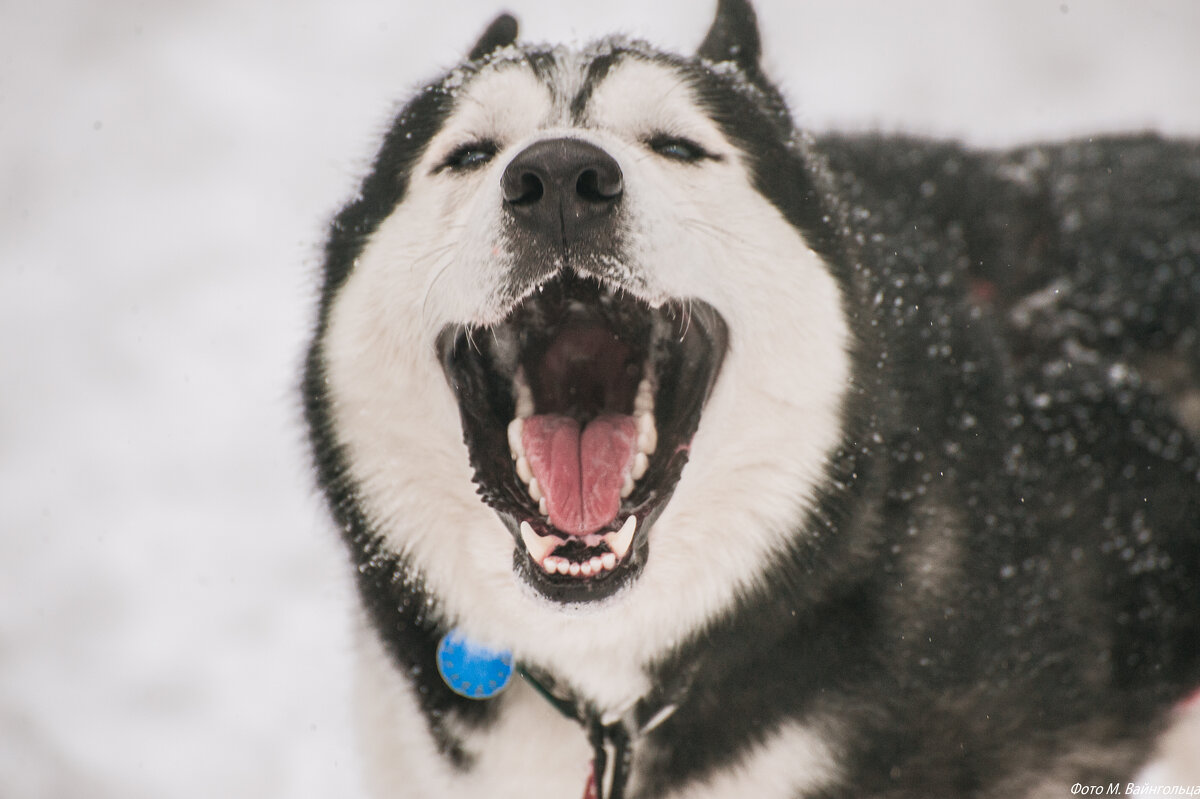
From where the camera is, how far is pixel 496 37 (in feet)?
6.63

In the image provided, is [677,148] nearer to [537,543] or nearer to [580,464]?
[580,464]

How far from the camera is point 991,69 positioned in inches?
165

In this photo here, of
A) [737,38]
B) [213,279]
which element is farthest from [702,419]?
[213,279]

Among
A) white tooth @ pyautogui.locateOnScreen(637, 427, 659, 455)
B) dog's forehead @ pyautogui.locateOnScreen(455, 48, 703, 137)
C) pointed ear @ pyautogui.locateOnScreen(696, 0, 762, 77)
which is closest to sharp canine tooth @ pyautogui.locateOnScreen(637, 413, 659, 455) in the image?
white tooth @ pyautogui.locateOnScreen(637, 427, 659, 455)

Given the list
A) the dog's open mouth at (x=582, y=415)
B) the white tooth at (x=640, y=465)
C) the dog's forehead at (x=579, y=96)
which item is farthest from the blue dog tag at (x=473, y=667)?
the dog's forehead at (x=579, y=96)

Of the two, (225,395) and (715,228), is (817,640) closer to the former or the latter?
(715,228)

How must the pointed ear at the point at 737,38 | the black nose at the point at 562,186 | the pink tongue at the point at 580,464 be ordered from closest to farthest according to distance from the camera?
the black nose at the point at 562,186 → the pink tongue at the point at 580,464 → the pointed ear at the point at 737,38

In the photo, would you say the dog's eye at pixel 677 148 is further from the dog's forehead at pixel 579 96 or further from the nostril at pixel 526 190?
the nostril at pixel 526 190

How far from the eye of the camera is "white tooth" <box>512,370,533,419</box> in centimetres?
176

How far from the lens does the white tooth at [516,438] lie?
5.38 ft

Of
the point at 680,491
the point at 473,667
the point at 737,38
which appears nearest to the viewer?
the point at 680,491

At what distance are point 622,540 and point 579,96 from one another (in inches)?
30.6

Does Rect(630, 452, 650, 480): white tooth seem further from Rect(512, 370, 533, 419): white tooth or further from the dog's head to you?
Rect(512, 370, 533, 419): white tooth

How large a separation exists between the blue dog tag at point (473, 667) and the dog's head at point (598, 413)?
49 mm
